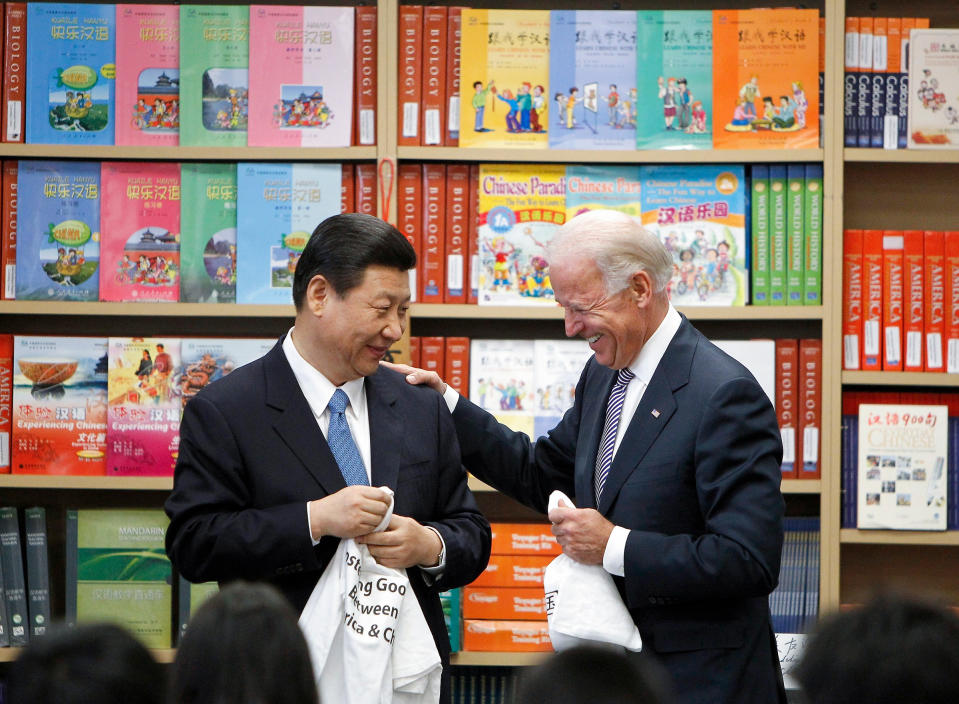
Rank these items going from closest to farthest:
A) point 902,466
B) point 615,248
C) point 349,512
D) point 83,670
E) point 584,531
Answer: point 83,670 → point 349,512 → point 584,531 → point 615,248 → point 902,466

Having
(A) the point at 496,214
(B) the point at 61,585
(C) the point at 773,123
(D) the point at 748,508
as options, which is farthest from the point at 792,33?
(B) the point at 61,585

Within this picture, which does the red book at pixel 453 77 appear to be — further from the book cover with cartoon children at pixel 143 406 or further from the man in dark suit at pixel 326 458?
the man in dark suit at pixel 326 458

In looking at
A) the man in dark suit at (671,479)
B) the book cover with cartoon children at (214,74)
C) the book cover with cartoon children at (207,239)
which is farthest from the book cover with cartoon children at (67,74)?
the man in dark suit at (671,479)

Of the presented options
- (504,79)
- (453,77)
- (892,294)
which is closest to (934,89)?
(892,294)

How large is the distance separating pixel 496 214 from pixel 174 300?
0.98 metres

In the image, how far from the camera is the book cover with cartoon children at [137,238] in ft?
10.4

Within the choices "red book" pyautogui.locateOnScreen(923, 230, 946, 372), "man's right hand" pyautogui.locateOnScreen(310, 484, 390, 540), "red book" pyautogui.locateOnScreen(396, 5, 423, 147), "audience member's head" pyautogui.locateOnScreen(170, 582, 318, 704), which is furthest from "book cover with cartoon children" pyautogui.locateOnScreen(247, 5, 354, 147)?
"audience member's head" pyautogui.locateOnScreen(170, 582, 318, 704)

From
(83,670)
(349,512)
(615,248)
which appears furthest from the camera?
(615,248)

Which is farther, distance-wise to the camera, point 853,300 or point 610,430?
point 853,300

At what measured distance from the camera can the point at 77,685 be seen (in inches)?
35.4

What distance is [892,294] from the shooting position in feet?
10.1

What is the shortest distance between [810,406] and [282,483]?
70.8 inches

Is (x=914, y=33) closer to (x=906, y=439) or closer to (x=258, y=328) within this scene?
(x=906, y=439)

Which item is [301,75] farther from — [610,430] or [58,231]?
[610,430]
